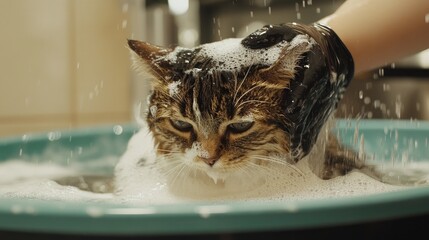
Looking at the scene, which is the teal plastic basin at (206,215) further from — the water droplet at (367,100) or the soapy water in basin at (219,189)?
the water droplet at (367,100)

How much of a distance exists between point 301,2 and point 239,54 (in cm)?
67

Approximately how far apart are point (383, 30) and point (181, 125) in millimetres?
315

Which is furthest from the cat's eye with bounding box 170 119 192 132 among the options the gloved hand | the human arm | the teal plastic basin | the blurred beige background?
the blurred beige background

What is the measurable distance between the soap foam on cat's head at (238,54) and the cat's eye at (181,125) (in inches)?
3.1

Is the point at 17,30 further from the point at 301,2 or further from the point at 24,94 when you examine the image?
the point at 301,2

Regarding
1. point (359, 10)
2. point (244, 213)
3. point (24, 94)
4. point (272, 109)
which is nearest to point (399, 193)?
point (244, 213)

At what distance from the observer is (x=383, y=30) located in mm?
802

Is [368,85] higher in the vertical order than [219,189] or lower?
higher

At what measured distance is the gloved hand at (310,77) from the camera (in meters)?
0.73

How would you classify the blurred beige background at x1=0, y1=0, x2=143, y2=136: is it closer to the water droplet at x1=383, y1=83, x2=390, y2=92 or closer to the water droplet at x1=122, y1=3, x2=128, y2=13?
the water droplet at x1=122, y1=3, x2=128, y2=13

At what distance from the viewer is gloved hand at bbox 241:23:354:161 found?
73 cm

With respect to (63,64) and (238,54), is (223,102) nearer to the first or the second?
(238,54)

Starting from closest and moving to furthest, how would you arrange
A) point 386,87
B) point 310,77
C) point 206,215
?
point 206,215 < point 310,77 < point 386,87

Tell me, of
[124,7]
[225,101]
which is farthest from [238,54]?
[124,7]
